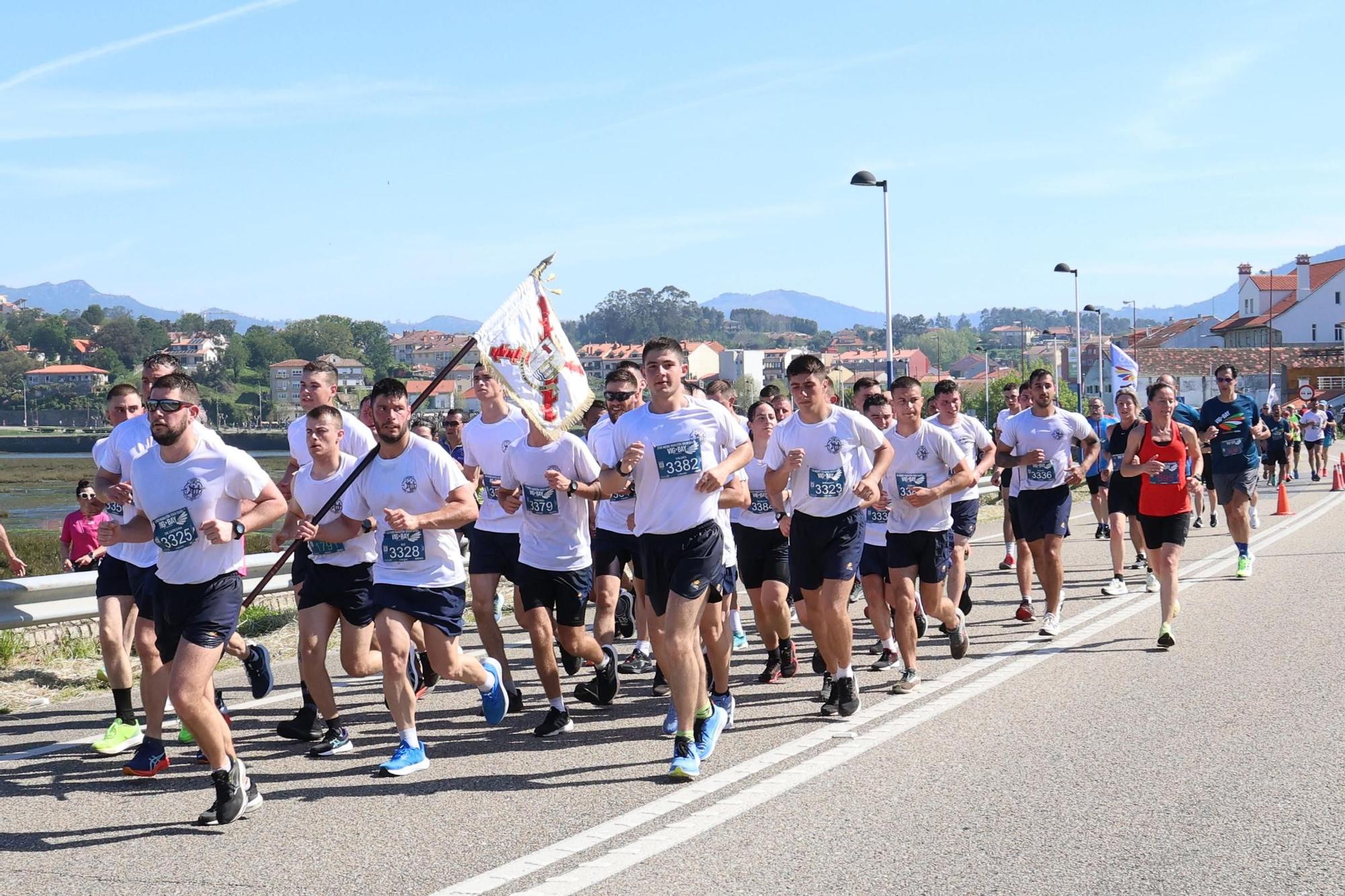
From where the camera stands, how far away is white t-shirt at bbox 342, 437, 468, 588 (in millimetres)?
7031

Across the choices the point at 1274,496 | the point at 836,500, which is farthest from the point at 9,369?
the point at 836,500

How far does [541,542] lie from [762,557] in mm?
1869

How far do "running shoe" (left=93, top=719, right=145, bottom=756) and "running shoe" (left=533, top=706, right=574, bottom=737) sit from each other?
2.03 meters

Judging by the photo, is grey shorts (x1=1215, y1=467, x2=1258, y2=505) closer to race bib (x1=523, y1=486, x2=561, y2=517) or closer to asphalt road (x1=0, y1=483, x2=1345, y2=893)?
asphalt road (x1=0, y1=483, x2=1345, y2=893)

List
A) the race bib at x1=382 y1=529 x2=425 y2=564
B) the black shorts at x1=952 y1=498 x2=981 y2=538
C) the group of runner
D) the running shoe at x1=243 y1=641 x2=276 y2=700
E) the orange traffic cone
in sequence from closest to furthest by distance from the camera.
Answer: the group of runner
the race bib at x1=382 y1=529 x2=425 y2=564
the running shoe at x1=243 y1=641 x2=276 y2=700
the black shorts at x1=952 y1=498 x2=981 y2=538
the orange traffic cone

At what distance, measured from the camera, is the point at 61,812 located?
246 inches

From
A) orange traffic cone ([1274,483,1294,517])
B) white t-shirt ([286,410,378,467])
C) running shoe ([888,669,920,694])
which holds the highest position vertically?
white t-shirt ([286,410,378,467])

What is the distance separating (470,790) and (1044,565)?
6.15 metres

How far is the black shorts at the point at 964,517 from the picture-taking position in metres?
11.5

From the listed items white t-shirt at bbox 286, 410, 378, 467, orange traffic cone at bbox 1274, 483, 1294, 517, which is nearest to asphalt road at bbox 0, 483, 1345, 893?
white t-shirt at bbox 286, 410, 378, 467

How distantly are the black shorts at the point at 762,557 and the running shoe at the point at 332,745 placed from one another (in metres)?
2.88

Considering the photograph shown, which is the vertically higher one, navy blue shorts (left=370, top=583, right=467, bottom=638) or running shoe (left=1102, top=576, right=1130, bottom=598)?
navy blue shorts (left=370, top=583, right=467, bottom=638)

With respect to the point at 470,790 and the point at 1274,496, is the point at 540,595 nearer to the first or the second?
the point at 470,790

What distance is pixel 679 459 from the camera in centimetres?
699
